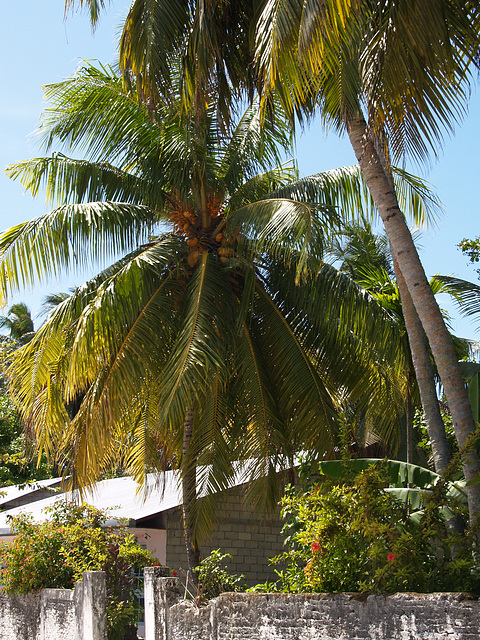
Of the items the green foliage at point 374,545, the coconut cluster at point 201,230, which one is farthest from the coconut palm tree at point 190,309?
the green foliage at point 374,545

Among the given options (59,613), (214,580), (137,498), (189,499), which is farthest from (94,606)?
(137,498)

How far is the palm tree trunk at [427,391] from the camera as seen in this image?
22.0 feet

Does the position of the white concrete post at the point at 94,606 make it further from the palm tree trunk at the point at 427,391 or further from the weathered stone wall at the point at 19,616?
the palm tree trunk at the point at 427,391

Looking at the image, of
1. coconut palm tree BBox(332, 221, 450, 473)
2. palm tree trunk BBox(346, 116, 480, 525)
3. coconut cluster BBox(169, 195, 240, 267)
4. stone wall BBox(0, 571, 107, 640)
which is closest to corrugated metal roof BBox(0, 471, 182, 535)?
stone wall BBox(0, 571, 107, 640)

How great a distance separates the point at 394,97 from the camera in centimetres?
611

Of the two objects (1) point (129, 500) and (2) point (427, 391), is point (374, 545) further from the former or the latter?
(1) point (129, 500)

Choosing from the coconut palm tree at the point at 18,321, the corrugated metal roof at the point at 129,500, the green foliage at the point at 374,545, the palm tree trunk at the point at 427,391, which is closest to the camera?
the green foliage at the point at 374,545

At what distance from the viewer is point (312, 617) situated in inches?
207

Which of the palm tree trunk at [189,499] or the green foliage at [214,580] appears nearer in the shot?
the green foliage at [214,580]

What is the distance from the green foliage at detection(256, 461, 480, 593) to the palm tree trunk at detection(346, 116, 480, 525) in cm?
37

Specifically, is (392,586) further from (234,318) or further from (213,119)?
(213,119)

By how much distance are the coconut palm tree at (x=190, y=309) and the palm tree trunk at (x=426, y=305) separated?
1.97 m

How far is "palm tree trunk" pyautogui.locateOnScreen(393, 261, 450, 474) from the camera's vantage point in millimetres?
6707

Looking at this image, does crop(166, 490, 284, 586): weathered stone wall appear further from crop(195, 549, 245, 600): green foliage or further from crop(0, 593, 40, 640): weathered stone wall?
crop(195, 549, 245, 600): green foliage
